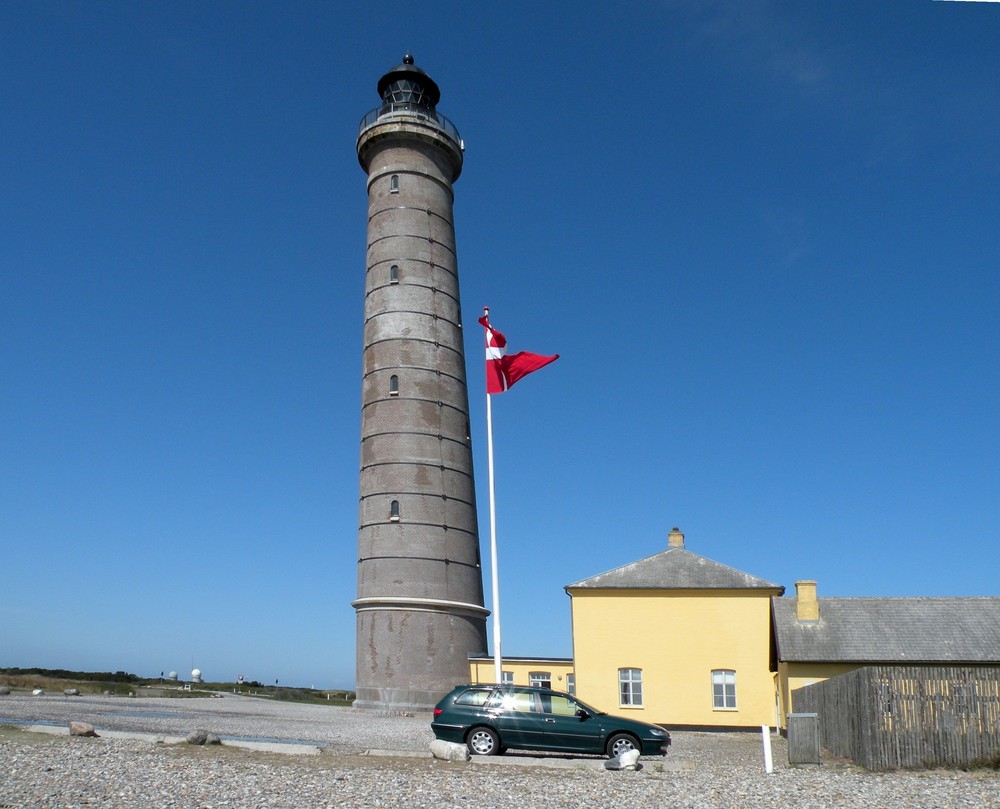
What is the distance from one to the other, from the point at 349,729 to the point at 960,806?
15.6m

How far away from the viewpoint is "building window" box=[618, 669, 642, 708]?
2752 cm

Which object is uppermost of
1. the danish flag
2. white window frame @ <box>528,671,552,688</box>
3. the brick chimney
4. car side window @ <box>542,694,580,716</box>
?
the danish flag

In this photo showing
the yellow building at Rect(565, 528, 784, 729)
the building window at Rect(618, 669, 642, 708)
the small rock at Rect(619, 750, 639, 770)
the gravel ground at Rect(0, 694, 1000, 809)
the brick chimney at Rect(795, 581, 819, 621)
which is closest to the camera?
the gravel ground at Rect(0, 694, 1000, 809)

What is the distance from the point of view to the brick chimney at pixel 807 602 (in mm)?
25250

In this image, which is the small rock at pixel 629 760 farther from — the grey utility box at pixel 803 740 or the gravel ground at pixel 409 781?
the grey utility box at pixel 803 740

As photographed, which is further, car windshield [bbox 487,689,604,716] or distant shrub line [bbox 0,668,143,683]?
distant shrub line [bbox 0,668,143,683]

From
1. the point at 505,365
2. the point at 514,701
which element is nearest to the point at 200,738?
the point at 514,701

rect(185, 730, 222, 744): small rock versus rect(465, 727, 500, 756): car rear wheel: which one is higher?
rect(185, 730, 222, 744): small rock

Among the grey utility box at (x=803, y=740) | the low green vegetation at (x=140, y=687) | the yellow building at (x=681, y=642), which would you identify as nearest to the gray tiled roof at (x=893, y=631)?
the yellow building at (x=681, y=642)

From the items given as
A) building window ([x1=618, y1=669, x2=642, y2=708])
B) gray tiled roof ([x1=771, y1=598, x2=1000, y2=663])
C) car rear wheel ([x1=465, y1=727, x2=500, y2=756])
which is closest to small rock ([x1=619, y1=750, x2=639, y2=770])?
car rear wheel ([x1=465, y1=727, x2=500, y2=756])

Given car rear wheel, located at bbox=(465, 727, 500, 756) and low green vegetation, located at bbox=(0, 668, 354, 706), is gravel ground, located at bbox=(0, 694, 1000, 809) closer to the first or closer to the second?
car rear wheel, located at bbox=(465, 727, 500, 756)

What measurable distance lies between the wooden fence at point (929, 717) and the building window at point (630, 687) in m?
13.2

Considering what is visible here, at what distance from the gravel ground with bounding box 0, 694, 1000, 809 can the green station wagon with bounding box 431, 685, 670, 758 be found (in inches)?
13.9

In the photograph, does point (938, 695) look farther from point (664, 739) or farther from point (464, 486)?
point (464, 486)
